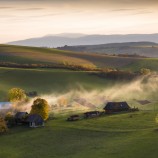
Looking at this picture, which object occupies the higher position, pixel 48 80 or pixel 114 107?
pixel 48 80

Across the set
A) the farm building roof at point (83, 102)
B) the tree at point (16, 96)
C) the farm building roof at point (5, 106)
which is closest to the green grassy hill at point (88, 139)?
the farm building roof at point (5, 106)

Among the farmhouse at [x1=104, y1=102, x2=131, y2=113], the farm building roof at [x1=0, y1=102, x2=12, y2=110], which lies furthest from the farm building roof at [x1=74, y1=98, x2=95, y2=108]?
the farm building roof at [x1=0, y1=102, x2=12, y2=110]

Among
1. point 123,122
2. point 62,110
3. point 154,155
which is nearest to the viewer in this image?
point 154,155

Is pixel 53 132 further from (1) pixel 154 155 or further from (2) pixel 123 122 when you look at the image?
(1) pixel 154 155

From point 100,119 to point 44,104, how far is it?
14945 millimetres

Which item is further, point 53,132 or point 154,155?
point 53,132

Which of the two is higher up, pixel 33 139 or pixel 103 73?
pixel 103 73

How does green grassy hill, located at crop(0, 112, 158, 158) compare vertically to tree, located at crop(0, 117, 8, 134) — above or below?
below

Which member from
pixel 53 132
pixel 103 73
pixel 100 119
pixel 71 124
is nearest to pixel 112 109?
pixel 100 119

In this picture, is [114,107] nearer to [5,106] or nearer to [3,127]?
[5,106]

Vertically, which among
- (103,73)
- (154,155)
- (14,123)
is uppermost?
(103,73)

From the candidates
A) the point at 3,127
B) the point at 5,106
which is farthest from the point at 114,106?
the point at 3,127

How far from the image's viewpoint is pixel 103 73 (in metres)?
189

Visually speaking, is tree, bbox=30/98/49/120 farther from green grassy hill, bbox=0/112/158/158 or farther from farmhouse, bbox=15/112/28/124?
green grassy hill, bbox=0/112/158/158
